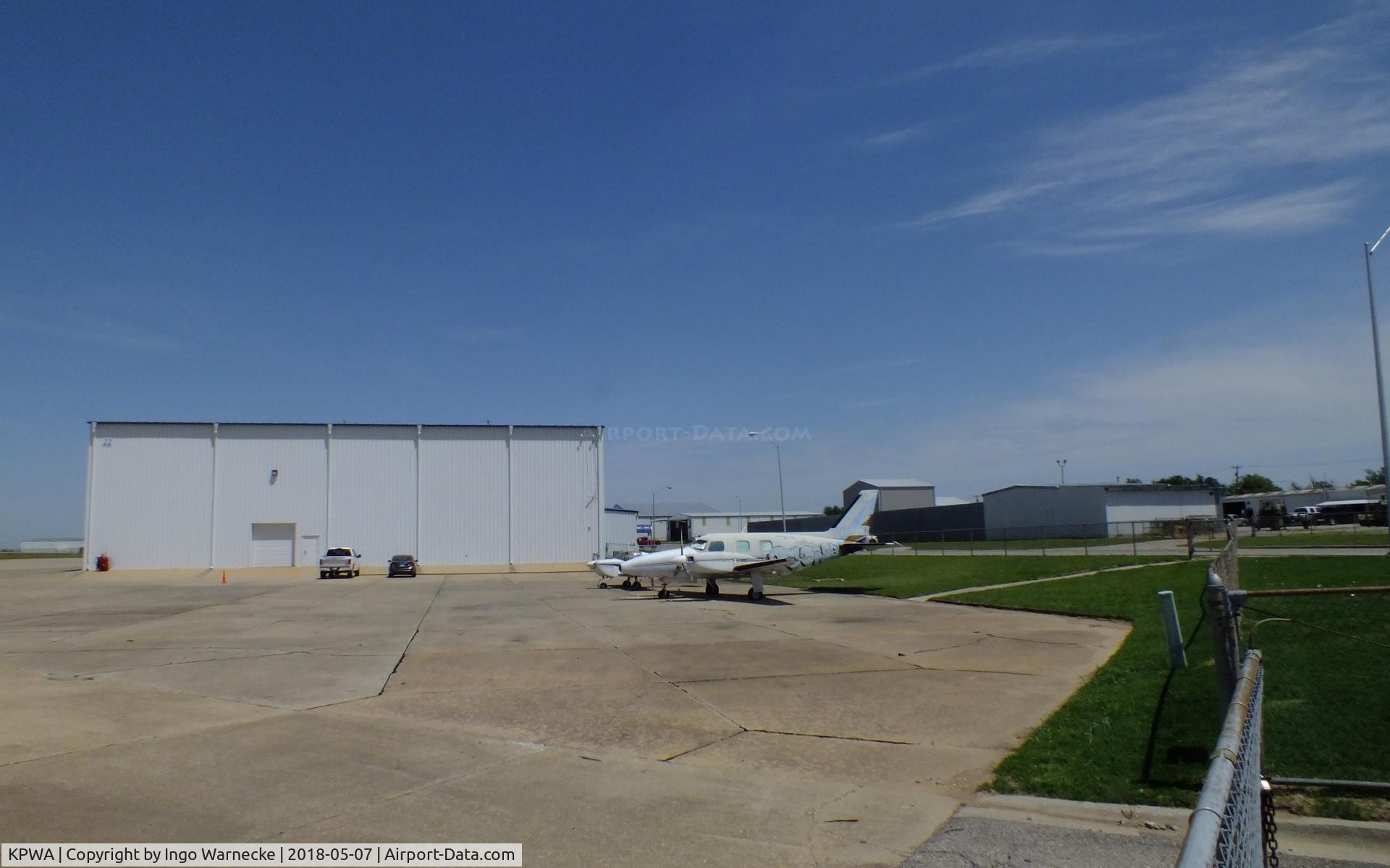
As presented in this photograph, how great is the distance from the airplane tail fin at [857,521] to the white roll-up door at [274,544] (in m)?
37.4

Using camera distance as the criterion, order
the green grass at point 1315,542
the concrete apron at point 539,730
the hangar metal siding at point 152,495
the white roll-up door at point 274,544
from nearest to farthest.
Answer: the concrete apron at point 539,730 < the green grass at point 1315,542 < the hangar metal siding at point 152,495 < the white roll-up door at point 274,544

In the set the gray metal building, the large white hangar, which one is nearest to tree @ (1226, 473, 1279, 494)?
the gray metal building

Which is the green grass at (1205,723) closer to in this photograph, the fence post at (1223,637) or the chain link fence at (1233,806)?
the fence post at (1223,637)

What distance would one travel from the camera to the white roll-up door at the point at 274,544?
54594 mm

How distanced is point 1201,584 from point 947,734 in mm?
16521

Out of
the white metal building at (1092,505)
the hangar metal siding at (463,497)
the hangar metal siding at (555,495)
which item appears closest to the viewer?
the hangar metal siding at (463,497)

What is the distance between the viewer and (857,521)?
119 feet

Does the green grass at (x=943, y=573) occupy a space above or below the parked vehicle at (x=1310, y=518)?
below

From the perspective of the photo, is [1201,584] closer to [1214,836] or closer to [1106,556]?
[1106,556]

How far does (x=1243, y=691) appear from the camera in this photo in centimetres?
428

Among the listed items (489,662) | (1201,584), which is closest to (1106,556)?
(1201,584)

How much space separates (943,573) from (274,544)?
42590 mm

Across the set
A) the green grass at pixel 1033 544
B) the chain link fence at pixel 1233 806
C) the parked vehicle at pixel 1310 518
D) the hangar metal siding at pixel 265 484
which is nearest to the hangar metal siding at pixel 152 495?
the hangar metal siding at pixel 265 484

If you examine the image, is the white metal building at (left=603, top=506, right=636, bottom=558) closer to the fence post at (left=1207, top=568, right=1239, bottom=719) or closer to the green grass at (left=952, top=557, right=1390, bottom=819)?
the green grass at (left=952, top=557, right=1390, bottom=819)
